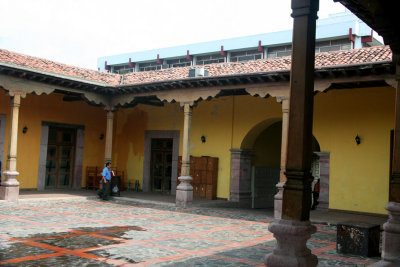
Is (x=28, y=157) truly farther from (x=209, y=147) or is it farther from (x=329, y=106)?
(x=329, y=106)

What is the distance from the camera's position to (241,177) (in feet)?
50.0

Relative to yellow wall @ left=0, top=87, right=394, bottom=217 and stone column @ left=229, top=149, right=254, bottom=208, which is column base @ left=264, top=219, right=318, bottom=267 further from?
stone column @ left=229, top=149, right=254, bottom=208

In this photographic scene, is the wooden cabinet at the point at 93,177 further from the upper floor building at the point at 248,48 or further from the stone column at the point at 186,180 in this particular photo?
the upper floor building at the point at 248,48

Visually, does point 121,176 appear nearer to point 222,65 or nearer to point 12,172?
point 12,172

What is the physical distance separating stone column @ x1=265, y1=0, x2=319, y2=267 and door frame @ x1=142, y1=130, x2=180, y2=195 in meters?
12.8

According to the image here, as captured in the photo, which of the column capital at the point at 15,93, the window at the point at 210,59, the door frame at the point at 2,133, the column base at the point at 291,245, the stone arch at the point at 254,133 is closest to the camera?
the column base at the point at 291,245

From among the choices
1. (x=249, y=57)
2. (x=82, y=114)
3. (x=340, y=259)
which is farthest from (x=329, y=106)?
(x=249, y=57)

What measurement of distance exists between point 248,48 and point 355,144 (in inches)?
849

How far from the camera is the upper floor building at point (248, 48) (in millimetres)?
28891

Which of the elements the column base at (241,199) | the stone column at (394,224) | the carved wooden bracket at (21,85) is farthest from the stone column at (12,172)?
the stone column at (394,224)

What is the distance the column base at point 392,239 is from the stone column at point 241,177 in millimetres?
9220

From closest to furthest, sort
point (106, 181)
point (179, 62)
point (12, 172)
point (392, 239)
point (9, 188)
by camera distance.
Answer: point (392, 239)
point (9, 188)
point (12, 172)
point (106, 181)
point (179, 62)

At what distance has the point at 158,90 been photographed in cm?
1459

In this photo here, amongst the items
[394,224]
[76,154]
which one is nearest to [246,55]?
[76,154]
